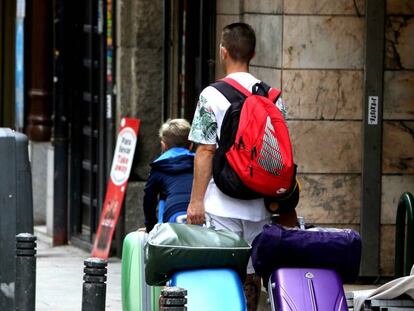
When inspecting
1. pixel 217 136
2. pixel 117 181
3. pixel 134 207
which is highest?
pixel 217 136

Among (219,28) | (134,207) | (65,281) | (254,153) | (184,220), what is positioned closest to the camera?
(254,153)

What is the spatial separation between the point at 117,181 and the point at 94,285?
5.95 m

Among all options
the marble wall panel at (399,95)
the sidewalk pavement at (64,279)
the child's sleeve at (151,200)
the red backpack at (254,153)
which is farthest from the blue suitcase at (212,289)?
the sidewalk pavement at (64,279)

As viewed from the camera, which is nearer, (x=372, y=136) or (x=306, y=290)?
(x=306, y=290)

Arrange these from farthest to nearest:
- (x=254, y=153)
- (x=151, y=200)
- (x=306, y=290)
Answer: (x=151, y=200) → (x=254, y=153) → (x=306, y=290)

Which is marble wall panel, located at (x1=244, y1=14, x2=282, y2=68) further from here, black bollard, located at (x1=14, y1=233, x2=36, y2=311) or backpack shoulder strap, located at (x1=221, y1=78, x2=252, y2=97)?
black bollard, located at (x1=14, y1=233, x2=36, y2=311)

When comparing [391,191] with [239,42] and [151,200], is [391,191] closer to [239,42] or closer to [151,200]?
[151,200]

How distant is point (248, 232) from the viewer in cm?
761

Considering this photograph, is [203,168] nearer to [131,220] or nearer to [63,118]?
[131,220]

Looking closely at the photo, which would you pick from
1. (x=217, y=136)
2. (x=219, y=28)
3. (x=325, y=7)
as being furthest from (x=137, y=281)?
(x=219, y=28)

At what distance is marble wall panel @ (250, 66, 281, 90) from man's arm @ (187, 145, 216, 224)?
2.50 meters

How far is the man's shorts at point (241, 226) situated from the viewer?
24.7 feet

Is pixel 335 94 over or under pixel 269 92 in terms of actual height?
under

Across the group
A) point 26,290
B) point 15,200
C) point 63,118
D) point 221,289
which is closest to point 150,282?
point 221,289
